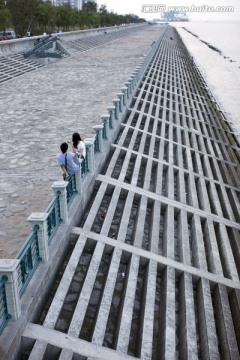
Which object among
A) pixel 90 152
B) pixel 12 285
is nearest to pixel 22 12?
pixel 90 152

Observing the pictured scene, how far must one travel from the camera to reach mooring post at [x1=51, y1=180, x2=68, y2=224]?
245 inches

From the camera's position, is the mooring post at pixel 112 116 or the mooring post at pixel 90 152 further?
the mooring post at pixel 112 116

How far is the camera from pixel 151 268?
6.74 m

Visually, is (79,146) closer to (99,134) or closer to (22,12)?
(99,134)

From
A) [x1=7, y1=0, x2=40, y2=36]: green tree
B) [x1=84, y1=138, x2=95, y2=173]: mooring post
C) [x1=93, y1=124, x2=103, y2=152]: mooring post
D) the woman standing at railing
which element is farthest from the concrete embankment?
[x1=7, y1=0, x2=40, y2=36]: green tree

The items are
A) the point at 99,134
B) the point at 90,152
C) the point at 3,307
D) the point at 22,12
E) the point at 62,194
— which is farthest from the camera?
the point at 22,12

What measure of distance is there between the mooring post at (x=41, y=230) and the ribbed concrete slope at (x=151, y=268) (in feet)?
1.97

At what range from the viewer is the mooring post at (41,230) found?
526cm

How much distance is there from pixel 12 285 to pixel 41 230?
112 cm

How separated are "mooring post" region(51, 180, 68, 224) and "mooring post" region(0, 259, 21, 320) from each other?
1965 millimetres

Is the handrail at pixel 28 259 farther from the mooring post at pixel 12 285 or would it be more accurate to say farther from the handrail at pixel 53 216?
the handrail at pixel 53 216

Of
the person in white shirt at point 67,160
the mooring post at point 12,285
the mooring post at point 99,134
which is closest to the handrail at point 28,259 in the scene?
the mooring post at point 12,285

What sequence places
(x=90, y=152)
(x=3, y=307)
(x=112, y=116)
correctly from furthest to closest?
(x=112, y=116), (x=90, y=152), (x=3, y=307)

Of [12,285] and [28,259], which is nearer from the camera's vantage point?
[12,285]
